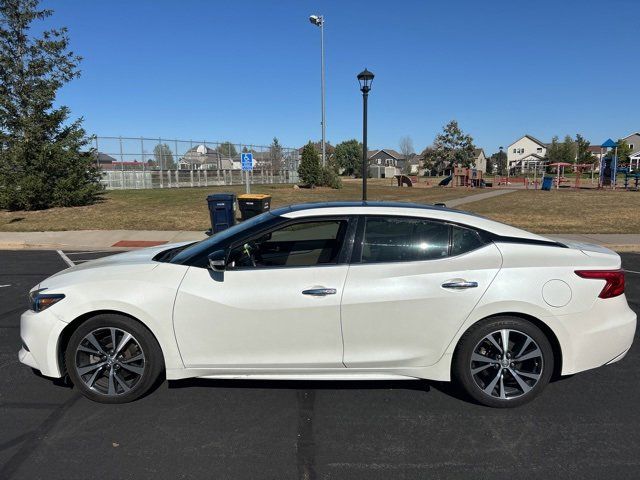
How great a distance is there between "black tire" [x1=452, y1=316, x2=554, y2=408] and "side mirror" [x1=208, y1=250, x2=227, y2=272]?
1.78m

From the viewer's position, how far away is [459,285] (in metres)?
3.36

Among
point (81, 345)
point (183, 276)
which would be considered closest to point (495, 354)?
point (183, 276)

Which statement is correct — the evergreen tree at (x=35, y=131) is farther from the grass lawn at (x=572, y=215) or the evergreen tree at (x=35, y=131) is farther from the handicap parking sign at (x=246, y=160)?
the grass lawn at (x=572, y=215)

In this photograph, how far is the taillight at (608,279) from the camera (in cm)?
346

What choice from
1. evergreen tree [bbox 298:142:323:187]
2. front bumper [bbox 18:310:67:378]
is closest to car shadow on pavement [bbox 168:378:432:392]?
front bumper [bbox 18:310:67:378]

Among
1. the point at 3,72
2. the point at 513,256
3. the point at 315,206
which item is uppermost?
the point at 3,72

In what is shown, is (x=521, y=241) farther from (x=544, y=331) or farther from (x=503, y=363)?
(x=503, y=363)

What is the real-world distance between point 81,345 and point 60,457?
0.81 metres

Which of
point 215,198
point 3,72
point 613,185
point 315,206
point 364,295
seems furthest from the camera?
point 613,185

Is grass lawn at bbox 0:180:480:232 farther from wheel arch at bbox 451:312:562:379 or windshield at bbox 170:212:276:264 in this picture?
wheel arch at bbox 451:312:562:379

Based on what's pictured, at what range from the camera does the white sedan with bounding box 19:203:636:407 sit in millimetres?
3365

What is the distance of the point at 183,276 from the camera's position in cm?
347

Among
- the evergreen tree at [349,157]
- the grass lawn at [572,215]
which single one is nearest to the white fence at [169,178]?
the grass lawn at [572,215]

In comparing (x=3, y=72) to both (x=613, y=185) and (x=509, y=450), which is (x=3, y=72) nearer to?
(x=509, y=450)
